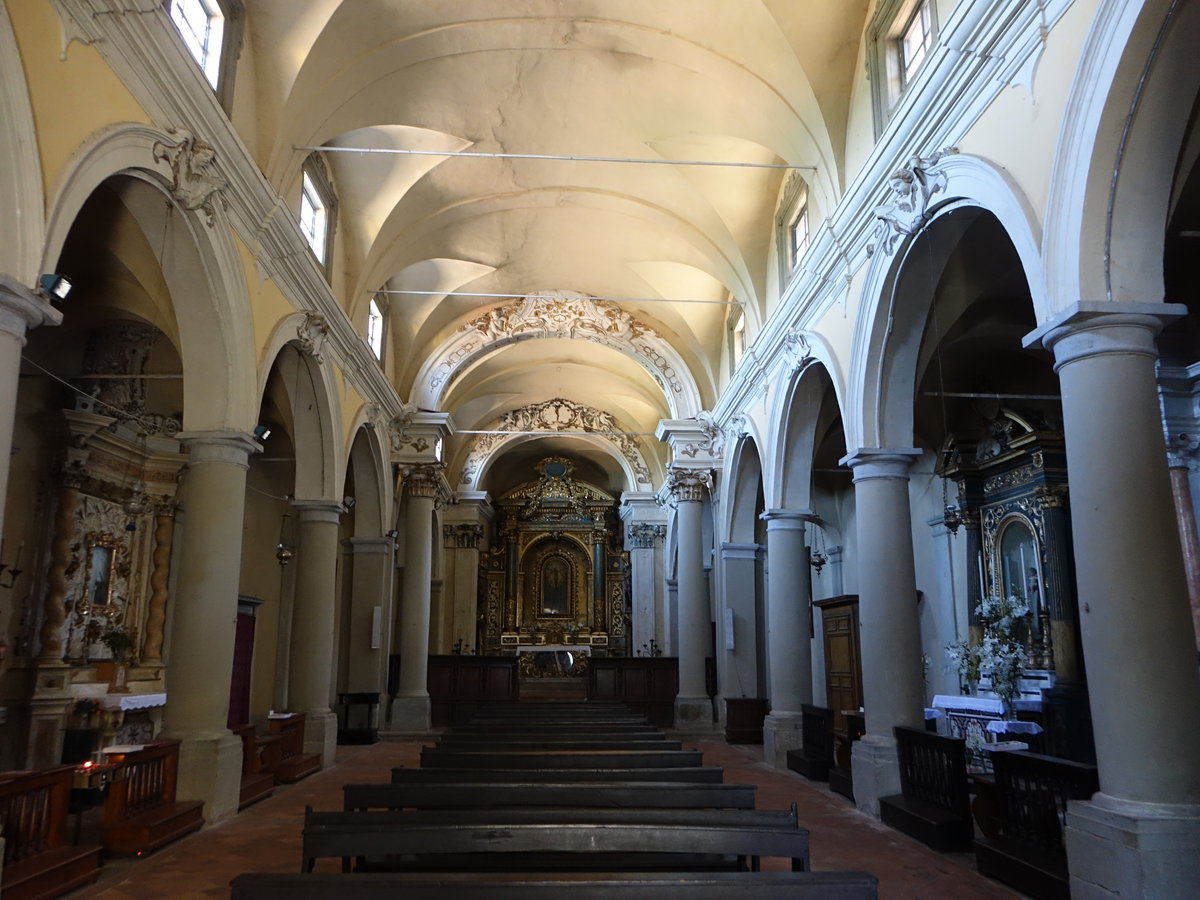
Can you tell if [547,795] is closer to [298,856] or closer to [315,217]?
[298,856]

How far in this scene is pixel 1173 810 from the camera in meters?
5.08

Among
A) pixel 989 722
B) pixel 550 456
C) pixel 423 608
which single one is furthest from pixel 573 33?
pixel 550 456

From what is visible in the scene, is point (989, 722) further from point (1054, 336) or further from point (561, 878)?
point (561, 878)

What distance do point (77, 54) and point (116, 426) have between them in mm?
6557

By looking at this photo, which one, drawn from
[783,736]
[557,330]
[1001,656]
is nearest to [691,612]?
[783,736]

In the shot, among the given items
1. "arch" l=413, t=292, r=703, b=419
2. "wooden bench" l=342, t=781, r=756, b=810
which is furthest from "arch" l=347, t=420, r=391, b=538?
"wooden bench" l=342, t=781, r=756, b=810

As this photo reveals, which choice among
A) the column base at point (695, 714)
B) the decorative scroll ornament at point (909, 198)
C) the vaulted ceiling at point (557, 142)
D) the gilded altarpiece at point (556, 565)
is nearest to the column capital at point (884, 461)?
the decorative scroll ornament at point (909, 198)

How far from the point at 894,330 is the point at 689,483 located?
958 cm

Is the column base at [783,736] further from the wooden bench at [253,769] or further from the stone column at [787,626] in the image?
the wooden bench at [253,769]

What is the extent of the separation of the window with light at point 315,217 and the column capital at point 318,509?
331cm

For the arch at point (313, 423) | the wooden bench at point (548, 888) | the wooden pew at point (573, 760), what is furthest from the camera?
the arch at point (313, 423)

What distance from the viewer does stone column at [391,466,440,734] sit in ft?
58.3

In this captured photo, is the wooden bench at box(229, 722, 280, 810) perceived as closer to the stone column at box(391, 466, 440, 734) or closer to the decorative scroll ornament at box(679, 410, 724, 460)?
the stone column at box(391, 466, 440, 734)

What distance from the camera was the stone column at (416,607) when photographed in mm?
17781
